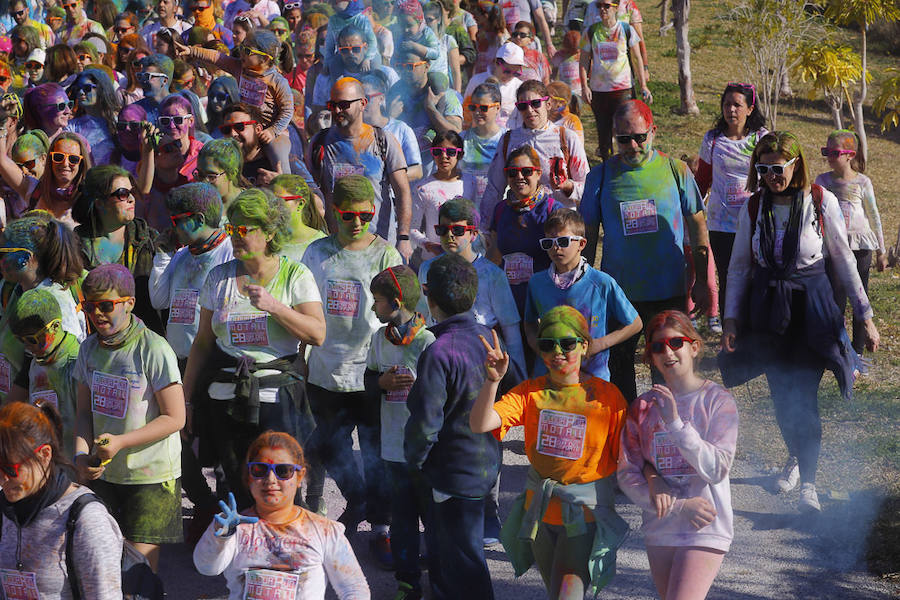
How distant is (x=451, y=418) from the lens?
4.64 meters

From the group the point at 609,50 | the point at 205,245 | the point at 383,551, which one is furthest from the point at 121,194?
the point at 609,50

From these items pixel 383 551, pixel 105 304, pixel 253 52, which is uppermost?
pixel 253 52

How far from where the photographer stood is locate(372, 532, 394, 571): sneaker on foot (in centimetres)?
564

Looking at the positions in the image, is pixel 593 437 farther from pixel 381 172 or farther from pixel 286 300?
pixel 381 172

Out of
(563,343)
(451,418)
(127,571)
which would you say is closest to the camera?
(127,571)

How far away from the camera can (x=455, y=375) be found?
15.1 ft

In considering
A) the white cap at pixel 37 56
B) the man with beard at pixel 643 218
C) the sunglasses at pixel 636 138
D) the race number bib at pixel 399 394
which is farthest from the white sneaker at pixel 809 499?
the white cap at pixel 37 56

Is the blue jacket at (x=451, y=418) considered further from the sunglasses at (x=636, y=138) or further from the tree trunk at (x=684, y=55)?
the tree trunk at (x=684, y=55)

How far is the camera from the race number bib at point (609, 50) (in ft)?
36.2

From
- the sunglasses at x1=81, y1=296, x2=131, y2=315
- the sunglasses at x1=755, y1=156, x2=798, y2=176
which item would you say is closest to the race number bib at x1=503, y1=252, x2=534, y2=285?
the sunglasses at x1=755, y1=156, x2=798, y2=176

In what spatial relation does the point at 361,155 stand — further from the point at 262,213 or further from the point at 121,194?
the point at 262,213

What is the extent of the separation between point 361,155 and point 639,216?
6.21ft

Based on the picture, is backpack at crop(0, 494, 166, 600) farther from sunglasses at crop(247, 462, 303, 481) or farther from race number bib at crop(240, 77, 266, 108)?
race number bib at crop(240, 77, 266, 108)

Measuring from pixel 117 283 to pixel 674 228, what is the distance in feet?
9.63
